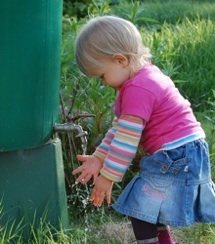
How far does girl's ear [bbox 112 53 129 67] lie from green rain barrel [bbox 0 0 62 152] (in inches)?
15.3

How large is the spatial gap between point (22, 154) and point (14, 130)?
0.54ft

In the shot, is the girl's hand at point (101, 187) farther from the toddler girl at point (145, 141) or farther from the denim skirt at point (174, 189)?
the denim skirt at point (174, 189)

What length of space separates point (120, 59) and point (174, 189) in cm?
57

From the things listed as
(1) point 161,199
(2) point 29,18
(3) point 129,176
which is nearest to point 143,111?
(1) point 161,199

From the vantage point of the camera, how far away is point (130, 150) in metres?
2.88

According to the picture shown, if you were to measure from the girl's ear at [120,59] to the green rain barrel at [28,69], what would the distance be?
0.39 meters

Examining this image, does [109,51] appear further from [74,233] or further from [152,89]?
[74,233]

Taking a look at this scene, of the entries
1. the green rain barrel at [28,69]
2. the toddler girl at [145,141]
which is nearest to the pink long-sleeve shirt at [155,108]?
the toddler girl at [145,141]

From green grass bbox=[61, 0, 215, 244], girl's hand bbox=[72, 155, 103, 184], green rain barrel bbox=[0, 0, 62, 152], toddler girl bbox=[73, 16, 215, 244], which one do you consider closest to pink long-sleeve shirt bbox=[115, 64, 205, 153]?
→ toddler girl bbox=[73, 16, 215, 244]

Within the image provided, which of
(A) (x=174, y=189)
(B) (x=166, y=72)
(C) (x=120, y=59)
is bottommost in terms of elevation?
(B) (x=166, y=72)

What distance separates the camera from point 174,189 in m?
3.03

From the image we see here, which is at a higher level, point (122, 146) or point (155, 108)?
point (155, 108)

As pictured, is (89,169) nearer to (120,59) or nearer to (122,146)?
(122,146)

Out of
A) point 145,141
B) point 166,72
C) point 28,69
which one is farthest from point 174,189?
point 166,72
